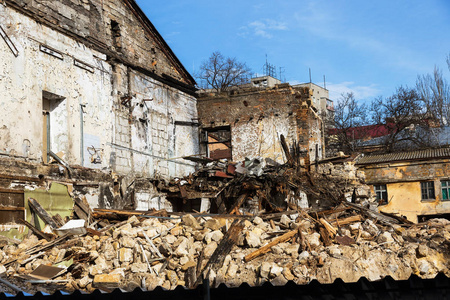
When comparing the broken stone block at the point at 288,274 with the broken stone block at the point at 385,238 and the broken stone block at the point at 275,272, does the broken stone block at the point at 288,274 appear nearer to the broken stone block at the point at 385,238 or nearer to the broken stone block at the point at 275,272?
the broken stone block at the point at 275,272

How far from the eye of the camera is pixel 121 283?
30.4 feet

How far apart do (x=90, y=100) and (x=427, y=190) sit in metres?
19.5

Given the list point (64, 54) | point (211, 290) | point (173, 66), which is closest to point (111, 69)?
point (64, 54)

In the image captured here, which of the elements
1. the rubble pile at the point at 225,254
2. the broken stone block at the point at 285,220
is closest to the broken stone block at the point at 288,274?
the rubble pile at the point at 225,254

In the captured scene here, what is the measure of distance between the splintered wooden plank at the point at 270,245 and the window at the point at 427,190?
61.1ft

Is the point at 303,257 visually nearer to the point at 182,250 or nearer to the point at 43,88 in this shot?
the point at 182,250

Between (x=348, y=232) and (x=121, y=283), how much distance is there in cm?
493

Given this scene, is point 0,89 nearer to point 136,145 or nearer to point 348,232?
point 136,145

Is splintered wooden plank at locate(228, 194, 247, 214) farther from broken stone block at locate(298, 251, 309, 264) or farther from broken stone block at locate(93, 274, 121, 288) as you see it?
broken stone block at locate(93, 274, 121, 288)

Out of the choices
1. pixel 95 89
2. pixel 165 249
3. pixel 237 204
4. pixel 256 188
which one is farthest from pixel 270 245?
pixel 95 89

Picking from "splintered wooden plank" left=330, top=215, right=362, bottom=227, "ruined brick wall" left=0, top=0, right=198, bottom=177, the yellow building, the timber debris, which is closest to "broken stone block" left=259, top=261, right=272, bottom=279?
the timber debris

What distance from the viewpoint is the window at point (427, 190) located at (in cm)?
2636

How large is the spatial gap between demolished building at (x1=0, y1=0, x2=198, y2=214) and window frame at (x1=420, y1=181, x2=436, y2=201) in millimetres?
14082

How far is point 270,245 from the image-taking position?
9.89m
